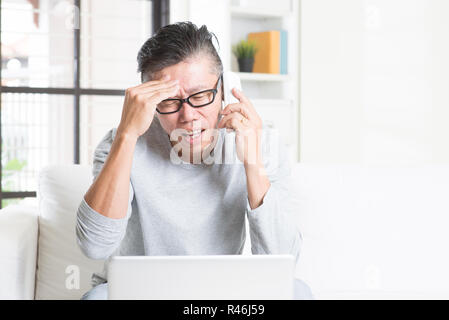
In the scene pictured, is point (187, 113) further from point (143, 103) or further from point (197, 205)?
point (197, 205)

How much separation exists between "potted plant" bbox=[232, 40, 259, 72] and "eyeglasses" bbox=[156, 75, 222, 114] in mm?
1834

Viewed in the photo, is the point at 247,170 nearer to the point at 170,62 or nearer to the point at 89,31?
the point at 170,62

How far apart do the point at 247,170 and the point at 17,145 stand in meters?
2.49

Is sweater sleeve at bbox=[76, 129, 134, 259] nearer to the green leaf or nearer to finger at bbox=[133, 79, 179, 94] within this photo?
finger at bbox=[133, 79, 179, 94]

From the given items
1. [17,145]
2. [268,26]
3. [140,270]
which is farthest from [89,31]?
[140,270]

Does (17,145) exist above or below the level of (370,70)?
below

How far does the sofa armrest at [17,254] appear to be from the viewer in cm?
139

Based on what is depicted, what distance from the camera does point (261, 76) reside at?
3082mm

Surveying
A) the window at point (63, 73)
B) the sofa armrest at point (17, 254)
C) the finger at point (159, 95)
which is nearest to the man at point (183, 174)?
the finger at point (159, 95)

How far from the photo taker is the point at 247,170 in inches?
49.8

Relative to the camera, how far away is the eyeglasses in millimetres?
1242

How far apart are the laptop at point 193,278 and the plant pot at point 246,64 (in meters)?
2.35

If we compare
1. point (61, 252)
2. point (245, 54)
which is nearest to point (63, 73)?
point (245, 54)

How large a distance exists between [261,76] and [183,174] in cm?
182
